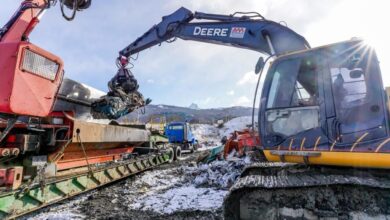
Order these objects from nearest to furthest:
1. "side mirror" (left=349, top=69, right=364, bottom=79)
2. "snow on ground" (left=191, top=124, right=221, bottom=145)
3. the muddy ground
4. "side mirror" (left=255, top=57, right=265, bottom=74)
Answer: "side mirror" (left=349, top=69, right=364, bottom=79) → "side mirror" (left=255, top=57, right=265, bottom=74) → the muddy ground → "snow on ground" (left=191, top=124, right=221, bottom=145)

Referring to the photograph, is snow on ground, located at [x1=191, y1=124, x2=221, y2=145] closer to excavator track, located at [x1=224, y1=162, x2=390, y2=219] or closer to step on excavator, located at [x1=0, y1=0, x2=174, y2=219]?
step on excavator, located at [x1=0, y1=0, x2=174, y2=219]

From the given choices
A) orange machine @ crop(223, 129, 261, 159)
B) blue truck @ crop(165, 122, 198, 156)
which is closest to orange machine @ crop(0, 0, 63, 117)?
orange machine @ crop(223, 129, 261, 159)

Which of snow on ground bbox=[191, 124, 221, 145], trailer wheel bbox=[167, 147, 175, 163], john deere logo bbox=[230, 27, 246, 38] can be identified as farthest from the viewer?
snow on ground bbox=[191, 124, 221, 145]

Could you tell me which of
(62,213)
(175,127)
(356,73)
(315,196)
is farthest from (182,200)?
(175,127)

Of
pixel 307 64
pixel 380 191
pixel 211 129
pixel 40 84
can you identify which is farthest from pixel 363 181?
pixel 211 129

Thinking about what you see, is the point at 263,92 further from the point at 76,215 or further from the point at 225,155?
the point at 225,155

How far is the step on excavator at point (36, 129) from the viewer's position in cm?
346

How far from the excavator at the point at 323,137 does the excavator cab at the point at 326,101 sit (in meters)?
0.01

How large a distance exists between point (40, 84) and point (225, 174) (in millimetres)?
5012

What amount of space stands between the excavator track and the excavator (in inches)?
0.4

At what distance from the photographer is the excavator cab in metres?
3.35

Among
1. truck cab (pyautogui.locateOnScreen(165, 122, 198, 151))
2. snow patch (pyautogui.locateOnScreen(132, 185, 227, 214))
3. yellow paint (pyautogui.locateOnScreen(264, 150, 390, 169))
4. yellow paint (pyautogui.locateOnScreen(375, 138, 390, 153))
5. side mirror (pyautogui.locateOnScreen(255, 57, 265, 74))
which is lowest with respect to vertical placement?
snow patch (pyautogui.locateOnScreen(132, 185, 227, 214))

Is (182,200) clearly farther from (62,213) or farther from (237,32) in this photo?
(237,32)

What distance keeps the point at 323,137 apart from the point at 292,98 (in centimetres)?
64
